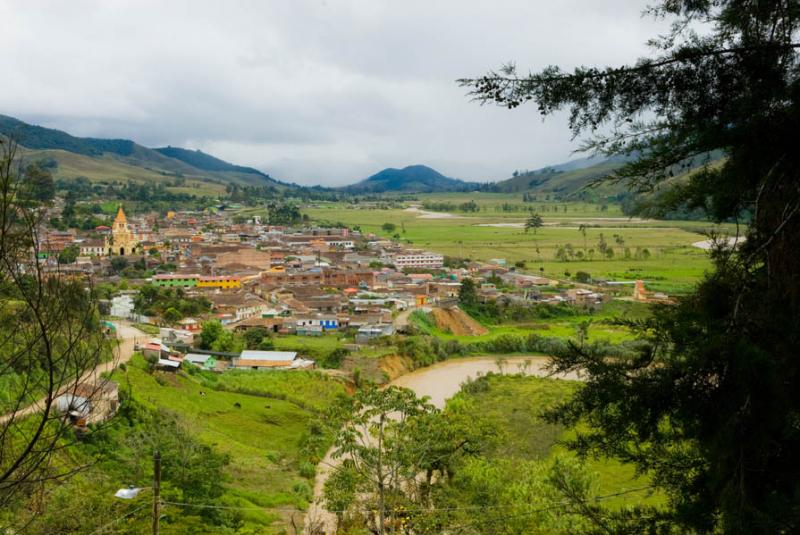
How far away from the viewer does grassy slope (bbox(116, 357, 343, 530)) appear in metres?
9.07

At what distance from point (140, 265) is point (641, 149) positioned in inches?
1256

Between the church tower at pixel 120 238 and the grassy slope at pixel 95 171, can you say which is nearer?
the church tower at pixel 120 238

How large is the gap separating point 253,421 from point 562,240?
36526 millimetres

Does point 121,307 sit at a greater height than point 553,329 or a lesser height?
greater

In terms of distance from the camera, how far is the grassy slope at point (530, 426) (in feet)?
31.4

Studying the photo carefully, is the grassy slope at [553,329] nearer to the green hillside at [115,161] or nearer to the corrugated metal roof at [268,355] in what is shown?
the corrugated metal roof at [268,355]

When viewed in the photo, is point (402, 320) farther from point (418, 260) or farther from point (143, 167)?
point (143, 167)

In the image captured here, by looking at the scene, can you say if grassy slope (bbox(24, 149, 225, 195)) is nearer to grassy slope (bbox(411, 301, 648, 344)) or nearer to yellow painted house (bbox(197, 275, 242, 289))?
yellow painted house (bbox(197, 275, 242, 289))

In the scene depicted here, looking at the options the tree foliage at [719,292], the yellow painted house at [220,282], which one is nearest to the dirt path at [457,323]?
the yellow painted house at [220,282]

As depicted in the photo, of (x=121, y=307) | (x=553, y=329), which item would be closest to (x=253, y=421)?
(x=121, y=307)

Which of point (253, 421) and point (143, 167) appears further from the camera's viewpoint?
point (143, 167)

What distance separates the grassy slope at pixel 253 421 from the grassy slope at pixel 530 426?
11.2ft

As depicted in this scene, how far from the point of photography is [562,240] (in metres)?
45.5

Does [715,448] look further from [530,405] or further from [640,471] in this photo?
[530,405]
